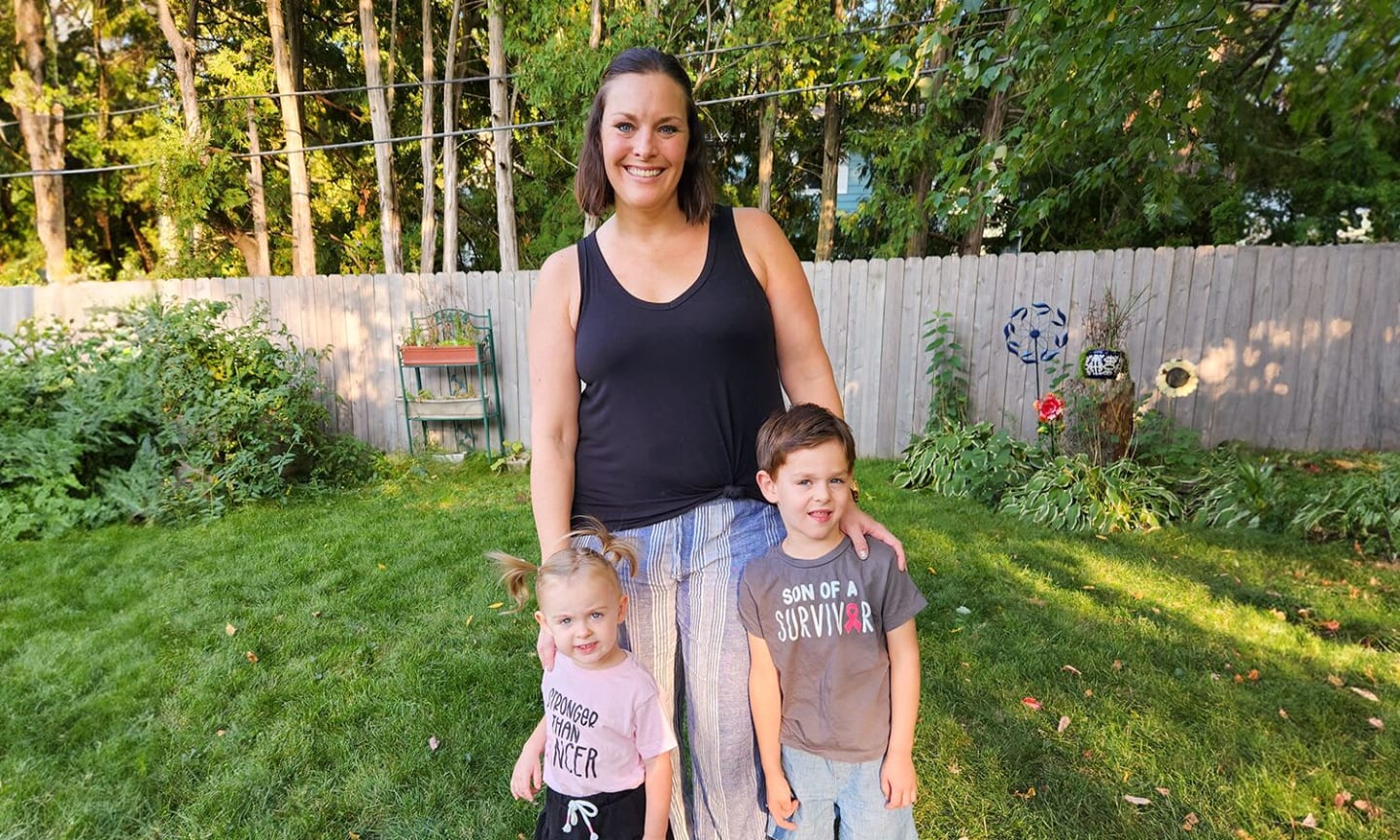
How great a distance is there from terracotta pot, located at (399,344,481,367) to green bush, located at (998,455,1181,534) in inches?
176

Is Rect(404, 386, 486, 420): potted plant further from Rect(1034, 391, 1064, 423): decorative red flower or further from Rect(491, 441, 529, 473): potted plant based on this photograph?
Rect(1034, 391, 1064, 423): decorative red flower

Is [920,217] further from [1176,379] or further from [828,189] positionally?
[1176,379]

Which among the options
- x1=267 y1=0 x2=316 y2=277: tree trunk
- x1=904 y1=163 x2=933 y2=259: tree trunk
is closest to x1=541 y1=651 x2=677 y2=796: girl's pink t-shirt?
x1=904 y1=163 x2=933 y2=259: tree trunk

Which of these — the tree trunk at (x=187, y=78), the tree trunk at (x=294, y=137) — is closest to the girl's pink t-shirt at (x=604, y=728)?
the tree trunk at (x=294, y=137)

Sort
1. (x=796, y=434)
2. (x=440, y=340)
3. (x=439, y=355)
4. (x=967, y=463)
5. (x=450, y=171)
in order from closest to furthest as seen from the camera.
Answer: (x=796, y=434), (x=967, y=463), (x=439, y=355), (x=440, y=340), (x=450, y=171)

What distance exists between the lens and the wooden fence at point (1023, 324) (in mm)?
5398

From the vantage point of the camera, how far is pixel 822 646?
1.31 meters

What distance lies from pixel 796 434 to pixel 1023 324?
518 centimetres

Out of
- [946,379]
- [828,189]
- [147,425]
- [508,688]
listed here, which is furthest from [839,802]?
[828,189]

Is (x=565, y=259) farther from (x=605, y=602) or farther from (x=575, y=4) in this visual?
(x=575, y=4)

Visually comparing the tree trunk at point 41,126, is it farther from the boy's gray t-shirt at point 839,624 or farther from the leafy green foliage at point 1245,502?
the leafy green foliage at point 1245,502

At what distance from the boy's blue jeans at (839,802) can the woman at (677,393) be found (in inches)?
3.1

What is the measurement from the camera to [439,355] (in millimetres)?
6113

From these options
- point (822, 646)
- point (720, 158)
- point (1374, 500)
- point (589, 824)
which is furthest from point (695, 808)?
point (720, 158)
